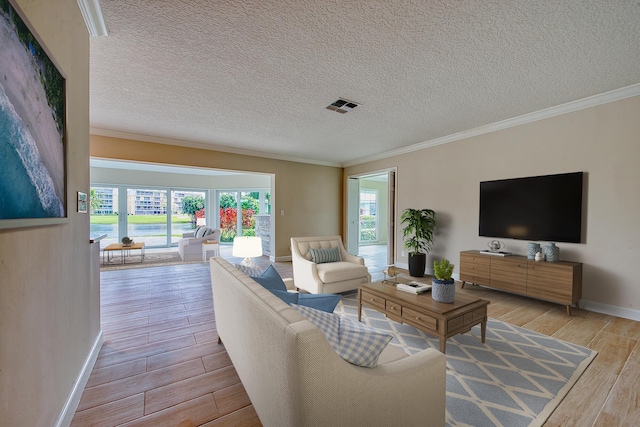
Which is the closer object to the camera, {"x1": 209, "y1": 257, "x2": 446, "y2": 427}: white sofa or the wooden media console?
{"x1": 209, "y1": 257, "x2": 446, "y2": 427}: white sofa

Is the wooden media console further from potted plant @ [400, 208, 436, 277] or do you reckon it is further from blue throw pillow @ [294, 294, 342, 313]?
blue throw pillow @ [294, 294, 342, 313]

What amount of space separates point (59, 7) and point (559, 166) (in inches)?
201

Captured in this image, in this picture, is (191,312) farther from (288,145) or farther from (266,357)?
(288,145)

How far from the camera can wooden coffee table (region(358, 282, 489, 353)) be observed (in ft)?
6.85

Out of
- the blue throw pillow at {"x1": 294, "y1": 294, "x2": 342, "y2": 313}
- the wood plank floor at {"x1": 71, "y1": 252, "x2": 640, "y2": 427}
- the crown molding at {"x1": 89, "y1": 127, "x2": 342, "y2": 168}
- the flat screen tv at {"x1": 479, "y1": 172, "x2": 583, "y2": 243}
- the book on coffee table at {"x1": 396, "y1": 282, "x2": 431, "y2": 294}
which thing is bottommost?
the wood plank floor at {"x1": 71, "y1": 252, "x2": 640, "y2": 427}

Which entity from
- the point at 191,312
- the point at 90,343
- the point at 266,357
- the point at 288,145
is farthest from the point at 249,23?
the point at 288,145

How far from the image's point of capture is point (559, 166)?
3.49m

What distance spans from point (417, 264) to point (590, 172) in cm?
264

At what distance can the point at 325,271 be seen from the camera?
3488 millimetres

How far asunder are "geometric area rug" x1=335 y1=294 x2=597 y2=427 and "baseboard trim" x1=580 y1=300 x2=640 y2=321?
1.31 metres

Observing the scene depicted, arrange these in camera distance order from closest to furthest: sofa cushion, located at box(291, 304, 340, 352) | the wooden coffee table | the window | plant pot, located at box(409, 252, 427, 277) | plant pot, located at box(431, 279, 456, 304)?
sofa cushion, located at box(291, 304, 340, 352) → the wooden coffee table → plant pot, located at box(431, 279, 456, 304) → plant pot, located at box(409, 252, 427, 277) → the window

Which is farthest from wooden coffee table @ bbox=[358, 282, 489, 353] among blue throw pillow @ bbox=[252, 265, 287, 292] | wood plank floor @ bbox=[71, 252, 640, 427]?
blue throw pillow @ bbox=[252, 265, 287, 292]

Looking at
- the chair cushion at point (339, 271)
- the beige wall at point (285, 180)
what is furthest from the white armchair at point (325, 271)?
the beige wall at point (285, 180)

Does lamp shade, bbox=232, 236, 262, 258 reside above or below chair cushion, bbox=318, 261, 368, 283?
above
